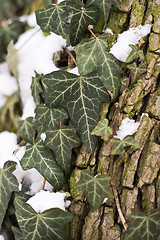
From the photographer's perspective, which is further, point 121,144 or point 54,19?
point 54,19

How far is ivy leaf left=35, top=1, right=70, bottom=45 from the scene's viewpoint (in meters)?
0.80

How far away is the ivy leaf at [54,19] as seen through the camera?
2.64 ft

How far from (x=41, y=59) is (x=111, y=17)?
1.01 ft

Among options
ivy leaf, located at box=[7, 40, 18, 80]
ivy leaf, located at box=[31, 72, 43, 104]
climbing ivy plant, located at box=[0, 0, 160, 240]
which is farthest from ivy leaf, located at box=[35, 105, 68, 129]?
ivy leaf, located at box=[7, 40, 18, 80]

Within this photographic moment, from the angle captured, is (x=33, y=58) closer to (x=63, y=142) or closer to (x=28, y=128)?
(x=28, y=128)

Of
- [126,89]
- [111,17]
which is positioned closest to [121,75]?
[126,89]

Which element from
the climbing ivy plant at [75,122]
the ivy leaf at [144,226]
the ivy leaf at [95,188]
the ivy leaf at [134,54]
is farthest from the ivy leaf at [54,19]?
the ivy leaf at [144,226]

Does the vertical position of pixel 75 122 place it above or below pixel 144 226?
above

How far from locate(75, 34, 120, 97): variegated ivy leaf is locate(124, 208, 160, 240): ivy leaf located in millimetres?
375

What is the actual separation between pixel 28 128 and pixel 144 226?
53 cm

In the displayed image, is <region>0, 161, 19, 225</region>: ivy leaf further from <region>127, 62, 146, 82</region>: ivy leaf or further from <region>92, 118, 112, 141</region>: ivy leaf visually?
<region>127, 62, 146, 82</region>: ivy leaf

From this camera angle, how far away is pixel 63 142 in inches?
30.1

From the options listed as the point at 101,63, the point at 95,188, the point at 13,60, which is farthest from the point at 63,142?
the point at 13,60

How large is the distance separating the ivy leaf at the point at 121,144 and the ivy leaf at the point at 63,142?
12cm
